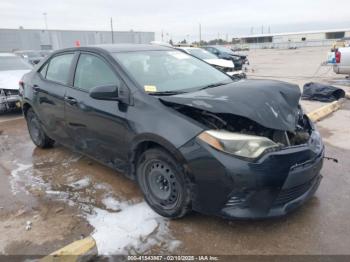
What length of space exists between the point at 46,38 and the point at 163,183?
158 feet

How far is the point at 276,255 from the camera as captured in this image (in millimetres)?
2717

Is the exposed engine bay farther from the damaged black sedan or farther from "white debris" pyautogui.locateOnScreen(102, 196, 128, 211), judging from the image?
"white debris" pyautogui.locateOnScreen(102, 196, 128, 211)

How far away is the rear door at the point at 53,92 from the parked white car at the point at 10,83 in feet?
11.3

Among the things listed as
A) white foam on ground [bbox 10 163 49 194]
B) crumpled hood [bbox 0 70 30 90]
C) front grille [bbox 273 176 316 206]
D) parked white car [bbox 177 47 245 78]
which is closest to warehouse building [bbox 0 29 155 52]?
parked white car [bbox 177 47 245 78]

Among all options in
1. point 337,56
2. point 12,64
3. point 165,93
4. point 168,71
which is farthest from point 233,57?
point 165,93

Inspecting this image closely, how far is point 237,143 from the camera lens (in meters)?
2.71

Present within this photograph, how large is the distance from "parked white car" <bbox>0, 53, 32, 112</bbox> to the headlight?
6720 millimetres

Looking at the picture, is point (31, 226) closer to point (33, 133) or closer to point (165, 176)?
point (165, 176)

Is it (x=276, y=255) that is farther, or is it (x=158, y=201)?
(x=158, y=201)

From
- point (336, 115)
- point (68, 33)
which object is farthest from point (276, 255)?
point (68, 33)

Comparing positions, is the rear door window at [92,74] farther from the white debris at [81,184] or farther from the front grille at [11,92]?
the front grille at [11,92]

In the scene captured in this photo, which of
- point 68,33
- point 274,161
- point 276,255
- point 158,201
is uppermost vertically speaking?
point 68,33

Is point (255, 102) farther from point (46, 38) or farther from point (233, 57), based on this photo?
point (46, 38)

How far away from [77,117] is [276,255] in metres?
2.65
